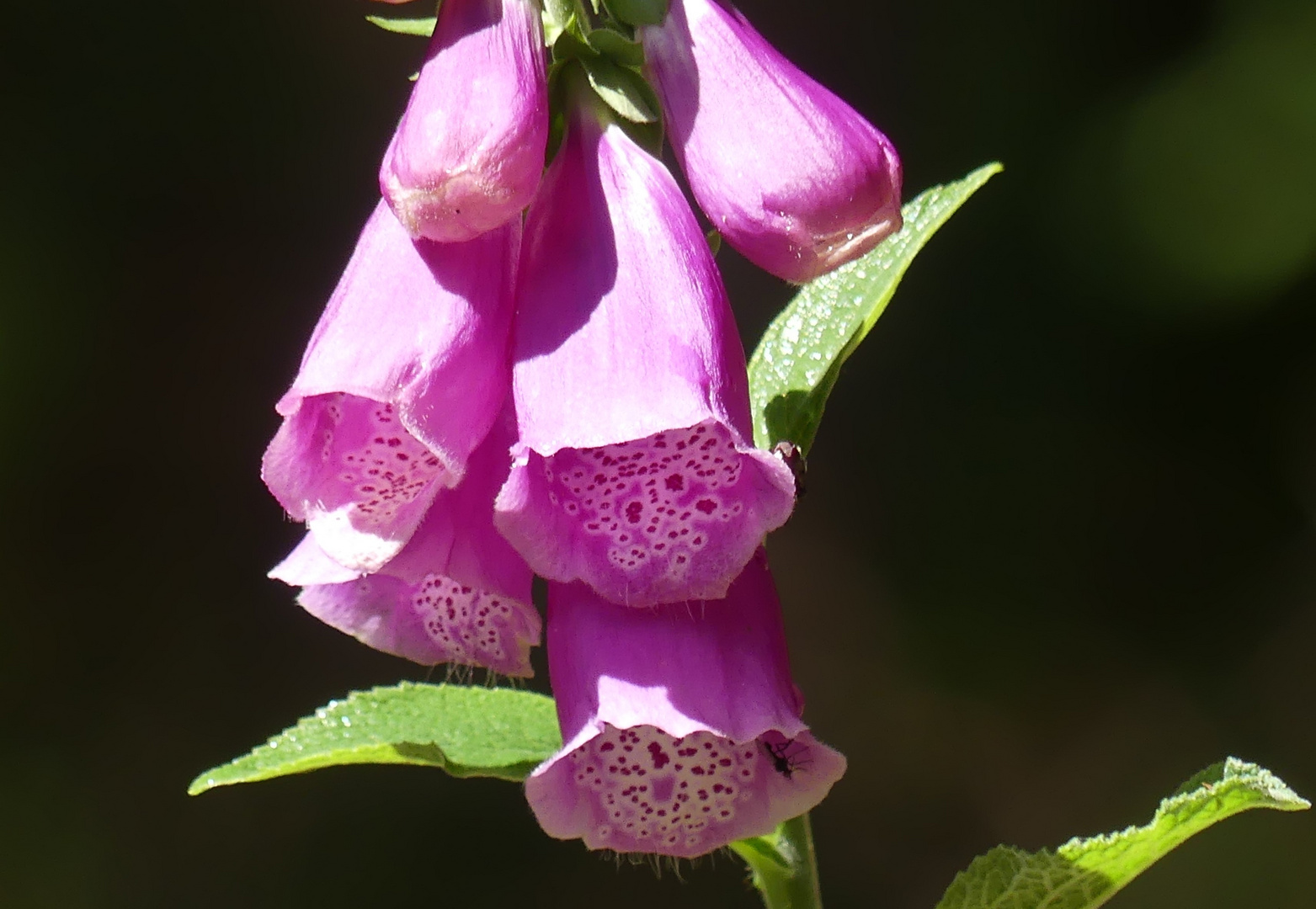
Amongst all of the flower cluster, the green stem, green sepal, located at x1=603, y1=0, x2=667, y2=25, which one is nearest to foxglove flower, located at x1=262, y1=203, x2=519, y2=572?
the flower cluster

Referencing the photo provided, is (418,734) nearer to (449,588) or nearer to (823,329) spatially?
(449,588)

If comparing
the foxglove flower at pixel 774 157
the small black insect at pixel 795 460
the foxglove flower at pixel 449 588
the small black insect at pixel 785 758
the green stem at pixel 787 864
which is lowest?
the green stem at pixel 787 864

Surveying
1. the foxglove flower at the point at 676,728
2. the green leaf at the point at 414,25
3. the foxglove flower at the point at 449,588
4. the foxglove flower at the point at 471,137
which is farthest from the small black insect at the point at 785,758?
the green leaf at the point at 414,25

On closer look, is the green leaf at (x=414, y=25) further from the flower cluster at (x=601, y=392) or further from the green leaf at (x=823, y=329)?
the green leaf at (x=823, y=329)

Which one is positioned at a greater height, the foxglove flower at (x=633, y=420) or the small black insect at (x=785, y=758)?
the foxglove flower at (x=633, y=420)

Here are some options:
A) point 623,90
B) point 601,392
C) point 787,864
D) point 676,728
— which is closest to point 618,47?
point 623,90

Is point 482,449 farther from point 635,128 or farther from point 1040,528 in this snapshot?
point 1040,528
